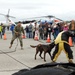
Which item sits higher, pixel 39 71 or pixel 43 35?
pixel 39 71

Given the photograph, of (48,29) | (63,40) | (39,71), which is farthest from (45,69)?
(48,29)

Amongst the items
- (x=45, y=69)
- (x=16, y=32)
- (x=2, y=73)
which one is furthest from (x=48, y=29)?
(x=45, y=69)

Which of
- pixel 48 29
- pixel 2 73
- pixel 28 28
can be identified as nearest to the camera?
pixel 2 73

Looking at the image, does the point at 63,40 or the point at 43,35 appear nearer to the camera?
the point at 63,40

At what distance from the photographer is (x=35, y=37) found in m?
23.2

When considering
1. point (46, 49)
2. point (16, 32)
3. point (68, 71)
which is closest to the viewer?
point (68, 71)

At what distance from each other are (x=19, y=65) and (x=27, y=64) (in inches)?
13.5

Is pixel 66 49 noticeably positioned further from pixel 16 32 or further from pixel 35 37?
pixel 35 37

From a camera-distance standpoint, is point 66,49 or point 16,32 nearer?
point 66,49

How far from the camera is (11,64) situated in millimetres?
9867

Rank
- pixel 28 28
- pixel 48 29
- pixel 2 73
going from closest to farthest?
1. pixel 2 73
2. pixel 48 29
3. pixel 28 28

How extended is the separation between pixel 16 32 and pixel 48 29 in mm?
7863

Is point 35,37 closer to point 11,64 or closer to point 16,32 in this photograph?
point 16,32

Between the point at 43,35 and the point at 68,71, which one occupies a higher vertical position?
the point at 68,71
